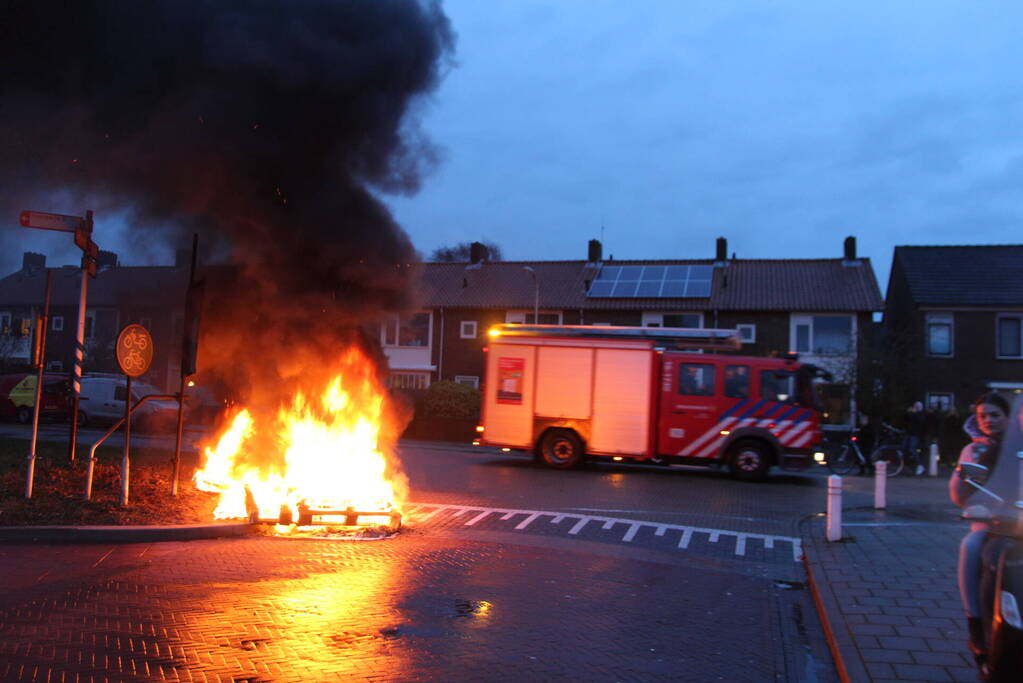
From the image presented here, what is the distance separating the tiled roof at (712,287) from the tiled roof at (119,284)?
16.1 meters

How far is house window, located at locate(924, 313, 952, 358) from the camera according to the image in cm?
2709

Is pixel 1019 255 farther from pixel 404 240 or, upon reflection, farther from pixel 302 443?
pixel 302 443

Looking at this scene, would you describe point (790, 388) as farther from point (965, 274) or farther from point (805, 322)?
point (965, 274)

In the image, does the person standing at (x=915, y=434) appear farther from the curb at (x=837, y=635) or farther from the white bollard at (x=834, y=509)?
the curb at (x=837, y=635)

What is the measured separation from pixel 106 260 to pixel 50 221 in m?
1.31

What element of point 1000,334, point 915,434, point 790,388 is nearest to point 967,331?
point 1000,334

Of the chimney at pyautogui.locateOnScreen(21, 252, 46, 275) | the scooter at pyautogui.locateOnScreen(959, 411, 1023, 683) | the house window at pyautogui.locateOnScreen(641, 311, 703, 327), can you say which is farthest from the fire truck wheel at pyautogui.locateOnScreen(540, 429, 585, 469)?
the house window at pyautogui.locateOnScreen(641, 311, 703, 327)

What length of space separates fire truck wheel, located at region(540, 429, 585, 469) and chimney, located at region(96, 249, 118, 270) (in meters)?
8.50

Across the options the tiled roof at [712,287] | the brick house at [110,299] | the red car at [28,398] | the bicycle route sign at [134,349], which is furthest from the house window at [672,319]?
the bicycle route sign at [134,349]

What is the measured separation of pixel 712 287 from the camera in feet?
104

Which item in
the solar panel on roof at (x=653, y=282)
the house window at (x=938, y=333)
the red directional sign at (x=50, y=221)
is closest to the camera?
the red directional sign at (x=50, y=221)

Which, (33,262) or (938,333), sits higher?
(938,333)

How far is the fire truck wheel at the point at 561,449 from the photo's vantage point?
50.2 ft

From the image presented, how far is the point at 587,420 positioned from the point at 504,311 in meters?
17.9
